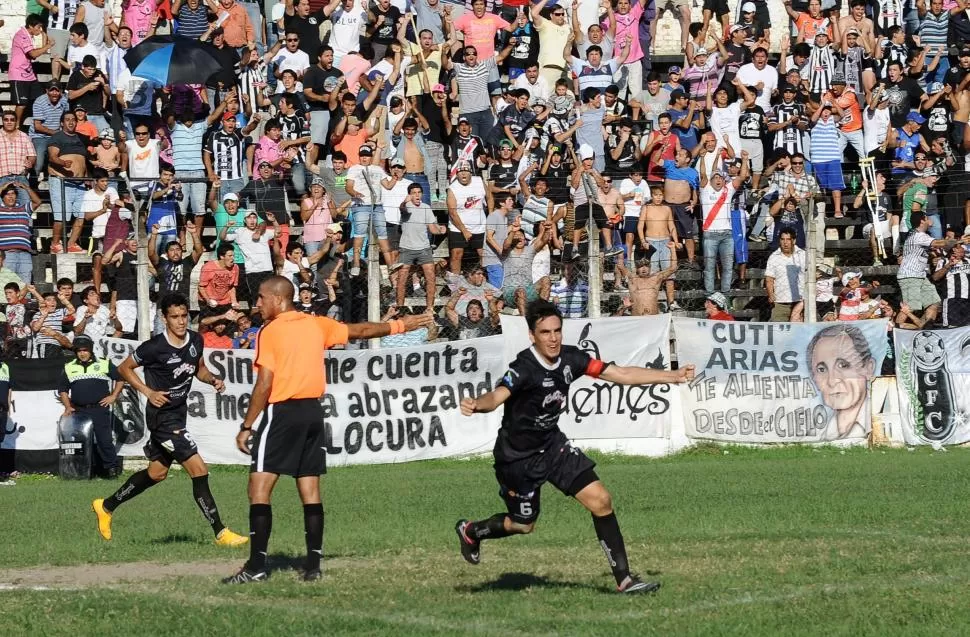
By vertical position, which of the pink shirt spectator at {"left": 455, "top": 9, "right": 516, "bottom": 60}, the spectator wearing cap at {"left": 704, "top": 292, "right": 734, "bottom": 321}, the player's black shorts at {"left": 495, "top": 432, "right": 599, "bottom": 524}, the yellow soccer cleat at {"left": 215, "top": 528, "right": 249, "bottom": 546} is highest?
the pink shirt spectator at {"left": 455, "top": 9, "right": 516, "bottom": 60}

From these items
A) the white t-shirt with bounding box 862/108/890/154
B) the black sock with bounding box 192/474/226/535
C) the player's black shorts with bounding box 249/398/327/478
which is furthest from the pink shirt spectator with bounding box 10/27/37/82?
the player's black shorts with bounding box 249/398/327/478

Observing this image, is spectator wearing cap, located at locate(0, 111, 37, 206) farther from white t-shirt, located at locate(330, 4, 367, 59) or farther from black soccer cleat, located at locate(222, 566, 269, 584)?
black soccer cleat, located at locate(222, 566, 269, 584)

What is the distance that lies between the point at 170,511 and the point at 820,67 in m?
14.8

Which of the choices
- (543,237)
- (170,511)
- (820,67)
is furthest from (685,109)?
(170,511)

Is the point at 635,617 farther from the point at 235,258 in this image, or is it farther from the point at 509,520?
the point at 235,258

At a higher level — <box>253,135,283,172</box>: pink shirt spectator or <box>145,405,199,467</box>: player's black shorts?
<box>253,135,283,172</box>: pink shirt spectator

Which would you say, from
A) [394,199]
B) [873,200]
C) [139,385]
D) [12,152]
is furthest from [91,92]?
[873,200]

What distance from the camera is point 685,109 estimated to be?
24172mm

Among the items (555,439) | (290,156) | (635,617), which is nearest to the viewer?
(635,617)

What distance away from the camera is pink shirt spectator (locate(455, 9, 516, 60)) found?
964 inches

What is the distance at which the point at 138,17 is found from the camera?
24109 millimetres

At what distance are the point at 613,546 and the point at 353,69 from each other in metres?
16.0

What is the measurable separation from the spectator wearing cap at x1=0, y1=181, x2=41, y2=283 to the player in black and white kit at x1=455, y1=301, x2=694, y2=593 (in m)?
13.0

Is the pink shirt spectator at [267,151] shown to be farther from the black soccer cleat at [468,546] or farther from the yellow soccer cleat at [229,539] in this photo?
the black soccer cleat at [468,546]
